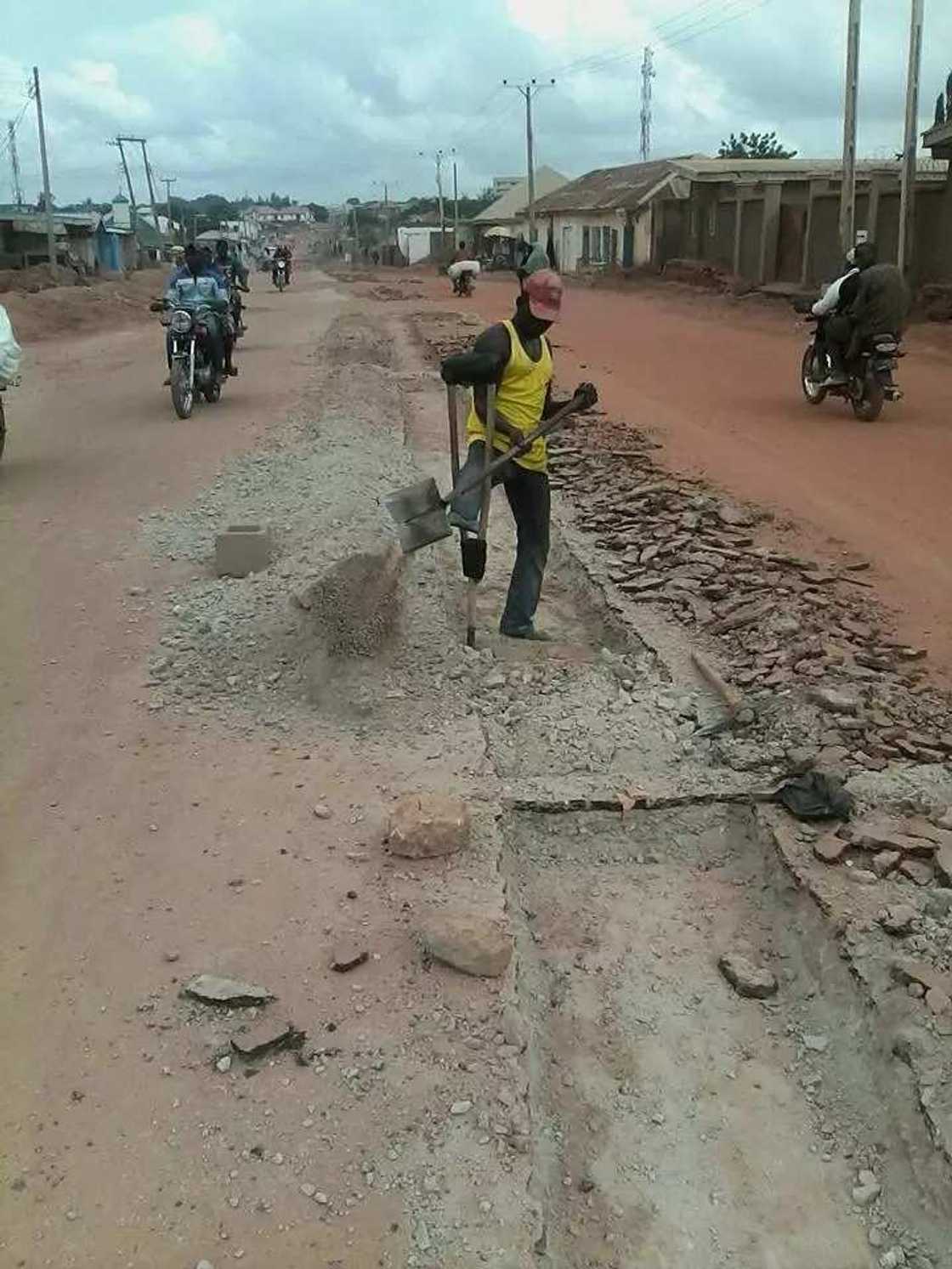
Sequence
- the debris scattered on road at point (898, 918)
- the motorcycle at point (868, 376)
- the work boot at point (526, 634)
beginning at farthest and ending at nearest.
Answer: the motorcycle at point (868, 376) < the work boot at point (526, 634) < the debris scattered on road at point (898, 918)

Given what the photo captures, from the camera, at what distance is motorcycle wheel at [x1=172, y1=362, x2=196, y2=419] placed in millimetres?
12367

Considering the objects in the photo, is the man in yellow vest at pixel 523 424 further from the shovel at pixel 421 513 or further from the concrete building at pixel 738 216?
the concrete building at pixel 738 216

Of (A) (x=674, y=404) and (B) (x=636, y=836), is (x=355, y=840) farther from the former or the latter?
(A) (x=674, y=404)

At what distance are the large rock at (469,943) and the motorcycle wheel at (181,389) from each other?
9.91 meters

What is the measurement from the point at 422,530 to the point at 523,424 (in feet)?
2.21

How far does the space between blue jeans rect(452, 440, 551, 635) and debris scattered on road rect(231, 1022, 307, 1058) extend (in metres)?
3.00

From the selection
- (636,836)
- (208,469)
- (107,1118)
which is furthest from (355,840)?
(208,469)

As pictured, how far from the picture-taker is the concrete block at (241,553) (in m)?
6.54

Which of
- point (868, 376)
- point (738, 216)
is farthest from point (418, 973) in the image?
point (738, 216)

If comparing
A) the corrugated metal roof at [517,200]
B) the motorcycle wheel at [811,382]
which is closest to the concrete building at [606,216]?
the corrugated metal roof at [517,200]

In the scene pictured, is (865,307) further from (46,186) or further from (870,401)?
(46,186)

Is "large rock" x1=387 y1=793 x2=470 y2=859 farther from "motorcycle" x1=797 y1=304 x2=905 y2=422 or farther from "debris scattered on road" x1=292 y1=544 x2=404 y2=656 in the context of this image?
"motorcycle" x1=797 y1=304 x2=905 y2=422

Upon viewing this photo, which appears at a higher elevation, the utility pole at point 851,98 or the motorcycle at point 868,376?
the utility pole at point 851,98

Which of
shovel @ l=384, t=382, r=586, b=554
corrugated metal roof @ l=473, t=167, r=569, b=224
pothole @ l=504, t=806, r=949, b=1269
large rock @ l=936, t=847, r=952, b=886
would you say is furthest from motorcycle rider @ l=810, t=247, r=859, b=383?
corrugated metal roof @ l=473, t=167, r=569, b=224
